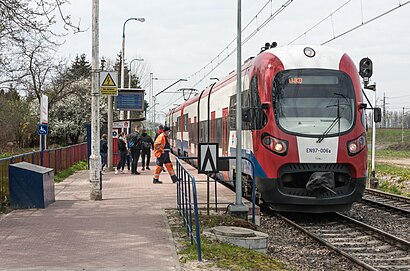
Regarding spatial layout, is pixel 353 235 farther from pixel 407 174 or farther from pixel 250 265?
pixel 407 174

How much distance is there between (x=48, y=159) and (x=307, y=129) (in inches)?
421

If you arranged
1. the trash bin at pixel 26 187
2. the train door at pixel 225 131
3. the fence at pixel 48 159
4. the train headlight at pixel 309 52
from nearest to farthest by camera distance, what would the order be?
the trash bin at pixel 26 187 → the train headlight at pixel 309 52 → the fence at pixel 48 159 → the train door at pixel 225 131

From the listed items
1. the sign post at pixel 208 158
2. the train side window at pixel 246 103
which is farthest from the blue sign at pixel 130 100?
the sign post at pixel 208 158

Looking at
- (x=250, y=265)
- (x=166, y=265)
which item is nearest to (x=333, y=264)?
(x=250, y=265)

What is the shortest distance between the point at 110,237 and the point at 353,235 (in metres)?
4.67

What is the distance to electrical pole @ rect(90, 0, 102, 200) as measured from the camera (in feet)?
46.5

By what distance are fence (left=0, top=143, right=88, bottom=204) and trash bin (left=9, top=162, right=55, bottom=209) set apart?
1.76ft

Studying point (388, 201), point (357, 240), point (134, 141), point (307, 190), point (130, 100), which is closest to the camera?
point (357, 240)

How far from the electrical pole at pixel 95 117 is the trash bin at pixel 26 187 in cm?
174

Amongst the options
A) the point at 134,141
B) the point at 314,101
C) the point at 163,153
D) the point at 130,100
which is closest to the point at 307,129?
the point at 314,101

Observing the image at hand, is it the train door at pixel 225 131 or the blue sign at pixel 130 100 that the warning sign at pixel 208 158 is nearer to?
the train door at pixel 225 131

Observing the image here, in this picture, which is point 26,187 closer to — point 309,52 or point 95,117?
point 95,117

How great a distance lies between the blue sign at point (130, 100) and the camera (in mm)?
25766

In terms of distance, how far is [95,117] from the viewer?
1430cm
